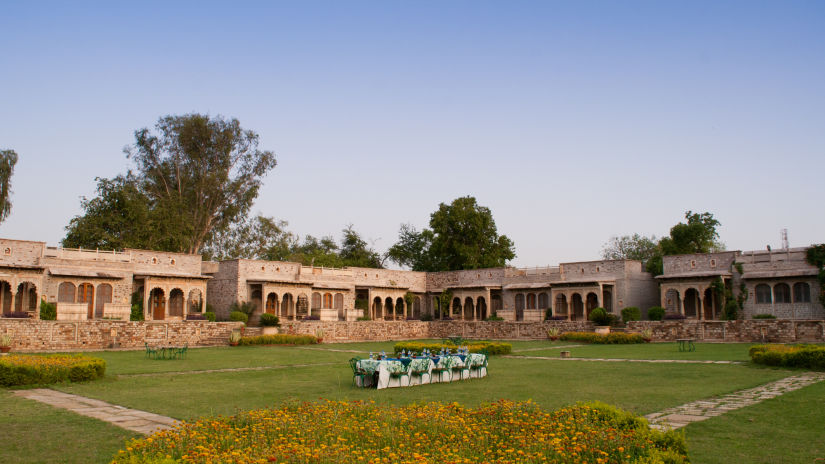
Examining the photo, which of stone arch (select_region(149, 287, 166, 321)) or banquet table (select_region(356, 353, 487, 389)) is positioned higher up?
stone arch (select_region(149, 287, 166, 321))

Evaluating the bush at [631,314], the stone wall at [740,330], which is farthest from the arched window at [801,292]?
the bush at [631,314]

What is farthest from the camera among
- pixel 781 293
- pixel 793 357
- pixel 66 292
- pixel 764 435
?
pixel 781 293

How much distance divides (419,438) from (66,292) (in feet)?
95.9

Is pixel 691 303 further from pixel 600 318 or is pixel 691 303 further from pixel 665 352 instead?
pixel 665 352

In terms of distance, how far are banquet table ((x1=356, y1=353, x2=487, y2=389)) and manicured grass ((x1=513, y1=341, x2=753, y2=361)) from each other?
8405 mm

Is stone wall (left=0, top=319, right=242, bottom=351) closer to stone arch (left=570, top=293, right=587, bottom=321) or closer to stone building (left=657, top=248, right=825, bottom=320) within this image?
stone arch (left=570, top=293, right=587, bottom=321)

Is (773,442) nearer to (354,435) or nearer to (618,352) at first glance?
(354,435)

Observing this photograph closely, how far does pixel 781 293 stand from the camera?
3177 cm

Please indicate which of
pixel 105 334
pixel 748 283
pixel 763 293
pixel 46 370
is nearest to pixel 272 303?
pixel 105 334

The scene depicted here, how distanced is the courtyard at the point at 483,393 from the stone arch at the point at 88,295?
10.3 m

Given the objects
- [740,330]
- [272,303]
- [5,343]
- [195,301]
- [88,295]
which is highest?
[88,295]

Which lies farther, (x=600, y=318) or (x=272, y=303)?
(x=272, y=303)

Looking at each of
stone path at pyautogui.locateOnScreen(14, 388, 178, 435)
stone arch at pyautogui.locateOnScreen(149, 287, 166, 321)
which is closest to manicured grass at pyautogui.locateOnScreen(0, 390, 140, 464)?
stone path at pyautogui.locateOnScreen(14, 388, 178, 435)

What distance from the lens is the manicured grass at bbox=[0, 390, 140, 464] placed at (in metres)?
7.08
